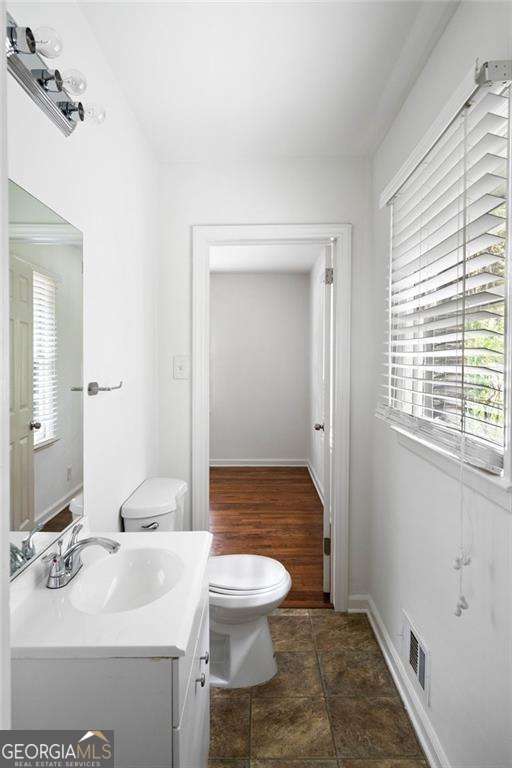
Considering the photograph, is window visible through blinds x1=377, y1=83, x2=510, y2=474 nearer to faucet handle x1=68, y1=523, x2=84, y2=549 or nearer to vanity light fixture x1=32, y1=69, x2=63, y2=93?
vanity light fixture x1=32, y1=69, x2=63, y2=93

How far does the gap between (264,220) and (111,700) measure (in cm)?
227

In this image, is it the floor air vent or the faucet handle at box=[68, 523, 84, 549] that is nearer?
the faucet handle at box=[68, 523, 84, 549]

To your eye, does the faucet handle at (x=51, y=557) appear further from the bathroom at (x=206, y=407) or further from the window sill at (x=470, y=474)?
the window sill at (x=470, y=474)

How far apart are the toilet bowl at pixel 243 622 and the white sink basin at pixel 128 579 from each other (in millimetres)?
600

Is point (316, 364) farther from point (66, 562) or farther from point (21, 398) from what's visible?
point (21, 398)

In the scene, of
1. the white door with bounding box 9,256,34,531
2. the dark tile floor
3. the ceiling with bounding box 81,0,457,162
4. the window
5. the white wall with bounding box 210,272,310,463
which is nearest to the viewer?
the white door with bounding box 9,256,34,531

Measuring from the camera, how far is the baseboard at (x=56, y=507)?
125 centimetres

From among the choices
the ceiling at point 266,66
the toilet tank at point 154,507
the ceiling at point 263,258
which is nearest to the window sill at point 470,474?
the toilet tank at point 154,507

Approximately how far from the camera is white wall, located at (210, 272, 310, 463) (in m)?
5.98

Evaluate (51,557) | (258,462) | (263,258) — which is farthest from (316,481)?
(51,557)

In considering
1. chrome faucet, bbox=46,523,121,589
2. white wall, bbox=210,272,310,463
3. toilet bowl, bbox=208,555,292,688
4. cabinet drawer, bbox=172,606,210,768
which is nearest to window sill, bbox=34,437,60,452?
chrome faucet, bbox=46,523,121,589

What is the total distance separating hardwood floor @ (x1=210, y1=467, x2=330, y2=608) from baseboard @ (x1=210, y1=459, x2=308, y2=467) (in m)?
0.11

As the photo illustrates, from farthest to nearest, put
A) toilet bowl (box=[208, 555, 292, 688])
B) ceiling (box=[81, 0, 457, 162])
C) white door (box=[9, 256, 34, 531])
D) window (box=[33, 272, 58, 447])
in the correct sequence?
toilet bowl (box=[208, 555, 292, 688]), ceiling (box=[81, 0, 457, 162]), window (box=[33, 272, 58, 447]), white door (box=[9, 256, 34, 531])

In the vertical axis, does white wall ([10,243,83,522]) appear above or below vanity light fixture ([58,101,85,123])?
below
